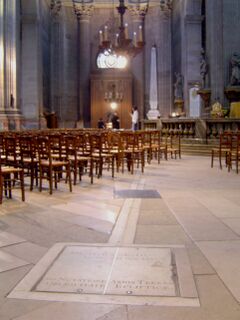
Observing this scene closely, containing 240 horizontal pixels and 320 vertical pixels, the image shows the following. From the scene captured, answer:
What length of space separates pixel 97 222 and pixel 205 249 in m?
1.57

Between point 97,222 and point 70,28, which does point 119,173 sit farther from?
point 70,28

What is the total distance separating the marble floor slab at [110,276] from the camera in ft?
9.83

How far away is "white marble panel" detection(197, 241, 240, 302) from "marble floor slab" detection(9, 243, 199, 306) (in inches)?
9.7

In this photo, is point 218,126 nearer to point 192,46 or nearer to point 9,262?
point 192,46

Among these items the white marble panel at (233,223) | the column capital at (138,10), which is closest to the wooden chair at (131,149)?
the white marble panel at (233,223)

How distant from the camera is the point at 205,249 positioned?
13.5 feet

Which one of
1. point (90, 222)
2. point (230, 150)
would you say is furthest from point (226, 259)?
point (230, 150)

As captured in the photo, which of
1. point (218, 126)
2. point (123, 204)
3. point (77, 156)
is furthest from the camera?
point (218, 126)

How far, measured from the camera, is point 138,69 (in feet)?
96.9

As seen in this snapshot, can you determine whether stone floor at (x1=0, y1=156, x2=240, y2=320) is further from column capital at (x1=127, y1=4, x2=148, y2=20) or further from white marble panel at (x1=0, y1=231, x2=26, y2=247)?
column capital at (x1=127, y1=4, x2=148, y2=20)

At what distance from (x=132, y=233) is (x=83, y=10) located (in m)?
26.7

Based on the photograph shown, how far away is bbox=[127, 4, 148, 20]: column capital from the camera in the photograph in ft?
94.3

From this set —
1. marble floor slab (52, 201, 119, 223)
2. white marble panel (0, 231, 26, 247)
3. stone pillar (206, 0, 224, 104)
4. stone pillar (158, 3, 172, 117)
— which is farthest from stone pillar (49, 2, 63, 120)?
white marble panel (0, 231, 26, 247)

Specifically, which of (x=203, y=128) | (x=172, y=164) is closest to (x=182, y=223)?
(x=172, y=164)
